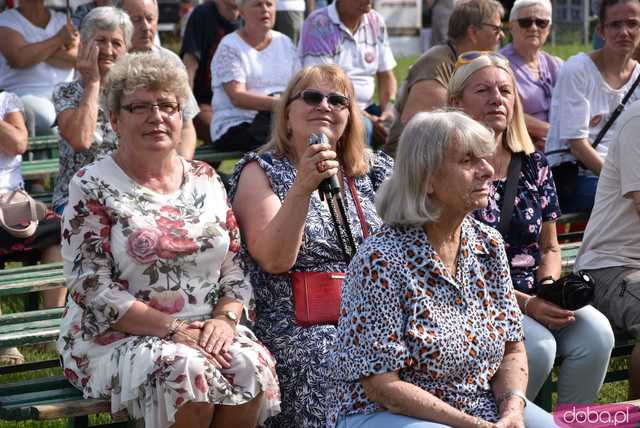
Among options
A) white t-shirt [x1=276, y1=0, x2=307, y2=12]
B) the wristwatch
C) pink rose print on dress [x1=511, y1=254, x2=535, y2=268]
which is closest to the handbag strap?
the wristwatch

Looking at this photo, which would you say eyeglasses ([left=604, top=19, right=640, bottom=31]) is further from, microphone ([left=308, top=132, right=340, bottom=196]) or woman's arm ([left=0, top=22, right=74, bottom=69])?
woman's arm ([left=0, top=22, right=74, bottom=69])

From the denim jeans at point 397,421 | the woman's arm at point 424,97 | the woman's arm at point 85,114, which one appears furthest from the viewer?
the woman's arm at point 424,97

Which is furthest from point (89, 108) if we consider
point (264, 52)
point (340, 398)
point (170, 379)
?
point (340, 398)

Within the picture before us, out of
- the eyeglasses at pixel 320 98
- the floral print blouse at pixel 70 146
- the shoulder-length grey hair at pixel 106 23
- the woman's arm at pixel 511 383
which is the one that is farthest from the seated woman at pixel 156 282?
the shoulder-length grey hair at pixel 106 23

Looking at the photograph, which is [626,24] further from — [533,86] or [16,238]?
[16,238]

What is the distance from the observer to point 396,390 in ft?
11.0

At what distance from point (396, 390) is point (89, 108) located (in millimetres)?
3011

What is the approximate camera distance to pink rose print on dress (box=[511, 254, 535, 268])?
185 inches

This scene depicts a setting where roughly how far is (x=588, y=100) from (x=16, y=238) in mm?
3188

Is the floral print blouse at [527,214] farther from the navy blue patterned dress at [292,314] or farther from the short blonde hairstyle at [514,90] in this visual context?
the navy blue patterned dress at [292,314]

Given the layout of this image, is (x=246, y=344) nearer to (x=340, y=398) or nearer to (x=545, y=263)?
(x=340, y=398)

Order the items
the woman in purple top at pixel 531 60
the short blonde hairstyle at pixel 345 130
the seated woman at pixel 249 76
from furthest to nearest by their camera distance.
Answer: the seated woman at pixel 249 76 → the woman in purple top at pixel 531 60 → the short blonde hairstyle at pixel 345 130

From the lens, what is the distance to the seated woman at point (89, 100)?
5.80m

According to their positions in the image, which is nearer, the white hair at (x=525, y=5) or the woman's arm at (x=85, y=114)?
the woman's arm at (x=85, y=114)
